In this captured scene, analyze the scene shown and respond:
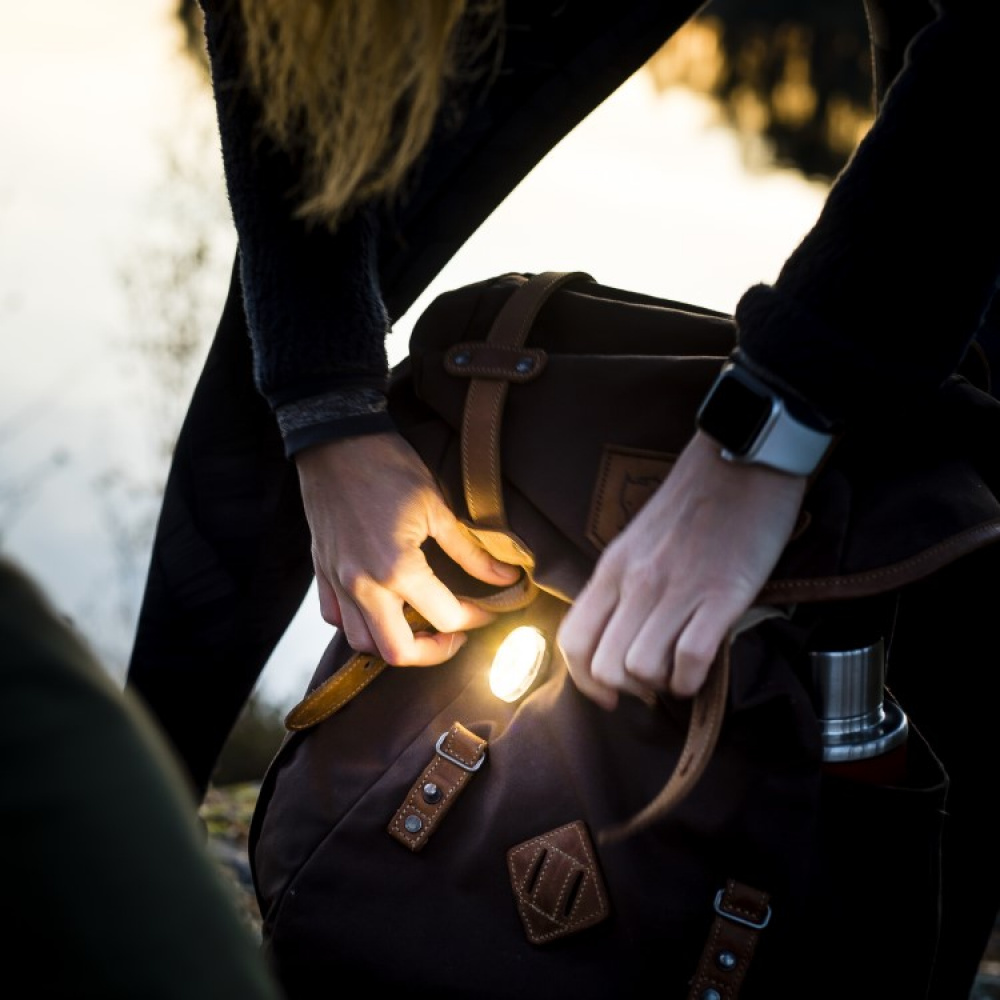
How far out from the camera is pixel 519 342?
111 cm

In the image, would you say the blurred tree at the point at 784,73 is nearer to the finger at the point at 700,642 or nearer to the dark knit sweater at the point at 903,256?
the dark knit sweater at the point at 903,256

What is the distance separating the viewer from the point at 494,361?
3.63 ft

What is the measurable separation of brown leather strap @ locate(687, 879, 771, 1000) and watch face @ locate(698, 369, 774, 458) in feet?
1.22

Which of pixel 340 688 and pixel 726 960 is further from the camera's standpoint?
pixel 340 688

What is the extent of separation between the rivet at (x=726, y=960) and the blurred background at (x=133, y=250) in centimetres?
101

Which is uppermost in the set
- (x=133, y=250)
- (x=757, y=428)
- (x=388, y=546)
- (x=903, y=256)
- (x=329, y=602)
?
(x=903, y=256)

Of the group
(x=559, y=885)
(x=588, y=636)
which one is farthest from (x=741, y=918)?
(x=588, y=636)

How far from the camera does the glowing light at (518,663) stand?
1.10 metres

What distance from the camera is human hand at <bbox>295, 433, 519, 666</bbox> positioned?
3.64ft

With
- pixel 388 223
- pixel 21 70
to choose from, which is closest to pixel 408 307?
pixel 388 223

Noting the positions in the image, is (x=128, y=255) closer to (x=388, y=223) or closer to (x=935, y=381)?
(x=388, y=223)

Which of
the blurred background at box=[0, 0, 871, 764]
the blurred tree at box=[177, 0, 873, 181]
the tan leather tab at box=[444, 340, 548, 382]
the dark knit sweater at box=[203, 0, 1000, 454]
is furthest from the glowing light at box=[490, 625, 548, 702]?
the blurred tree at box=[177, 0, 873, 181]

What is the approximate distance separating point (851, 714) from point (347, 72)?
75cm

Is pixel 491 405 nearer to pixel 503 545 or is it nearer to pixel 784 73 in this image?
pixel 503 545
